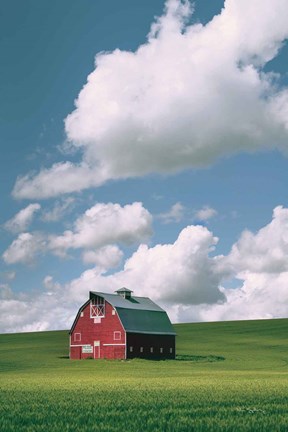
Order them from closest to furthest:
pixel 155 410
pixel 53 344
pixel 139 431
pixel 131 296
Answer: pixel 139 431
pixel 155 410
pixel 131 296
pixel 53 344

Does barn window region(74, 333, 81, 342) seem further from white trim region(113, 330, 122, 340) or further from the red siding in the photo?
white trim region(113, 330, 122, 340)

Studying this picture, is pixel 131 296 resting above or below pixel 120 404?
above

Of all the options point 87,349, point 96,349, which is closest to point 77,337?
point 87,349

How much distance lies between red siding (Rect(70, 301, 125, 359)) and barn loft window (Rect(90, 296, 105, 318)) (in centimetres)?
58

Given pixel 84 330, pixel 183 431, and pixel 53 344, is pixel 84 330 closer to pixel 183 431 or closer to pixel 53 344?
pixel 53 344

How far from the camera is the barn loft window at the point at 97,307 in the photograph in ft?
293

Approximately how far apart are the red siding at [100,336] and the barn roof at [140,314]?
116cm

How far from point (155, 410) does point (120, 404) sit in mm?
2022

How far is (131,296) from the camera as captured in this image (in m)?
95.8

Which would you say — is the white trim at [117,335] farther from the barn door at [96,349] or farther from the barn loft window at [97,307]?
the barn loft window at [97,307]

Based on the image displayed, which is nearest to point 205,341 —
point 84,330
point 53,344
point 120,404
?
point 53,344

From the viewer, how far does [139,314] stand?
298 feet

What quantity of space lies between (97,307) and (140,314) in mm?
6263

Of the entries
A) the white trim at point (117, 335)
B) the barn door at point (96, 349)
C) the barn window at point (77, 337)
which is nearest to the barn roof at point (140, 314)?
the white trim at point (117, 335)
